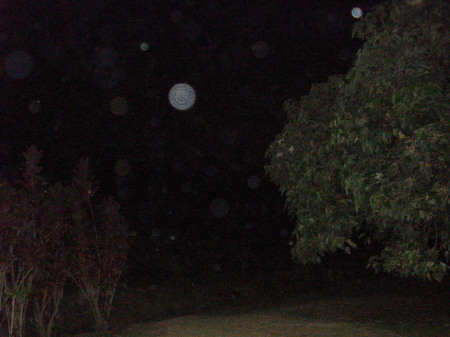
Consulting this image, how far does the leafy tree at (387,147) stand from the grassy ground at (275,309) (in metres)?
1.59

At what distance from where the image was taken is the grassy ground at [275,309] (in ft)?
29.7

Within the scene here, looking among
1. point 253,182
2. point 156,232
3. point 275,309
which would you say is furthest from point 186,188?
point 275,309

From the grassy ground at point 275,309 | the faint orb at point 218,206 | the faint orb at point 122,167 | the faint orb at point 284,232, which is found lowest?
the grassy ground at point 275,309

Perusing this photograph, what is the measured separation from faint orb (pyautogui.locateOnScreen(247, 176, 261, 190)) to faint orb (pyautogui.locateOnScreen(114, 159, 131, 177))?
12.0ft

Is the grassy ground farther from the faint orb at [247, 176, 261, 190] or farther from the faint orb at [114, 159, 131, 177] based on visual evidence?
the faint orb at [114, 159, 131, 177]

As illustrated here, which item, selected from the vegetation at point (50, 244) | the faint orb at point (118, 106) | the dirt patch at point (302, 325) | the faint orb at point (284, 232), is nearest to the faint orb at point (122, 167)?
the faint orb at point (118, 106)

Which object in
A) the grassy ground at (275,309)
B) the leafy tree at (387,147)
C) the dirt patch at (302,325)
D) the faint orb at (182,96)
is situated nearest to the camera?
the leafy tree at (387,147)

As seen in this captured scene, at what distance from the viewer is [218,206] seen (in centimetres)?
1928

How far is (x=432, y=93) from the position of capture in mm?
6039

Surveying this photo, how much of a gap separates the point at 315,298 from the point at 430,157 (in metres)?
8.93

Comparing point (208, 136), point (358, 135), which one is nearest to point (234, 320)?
point (358, 135)

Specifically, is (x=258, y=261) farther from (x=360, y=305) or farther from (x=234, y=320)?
(x=234, y=320)

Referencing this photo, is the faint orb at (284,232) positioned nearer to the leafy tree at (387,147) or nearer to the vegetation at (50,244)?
the vegetation at (50,244)

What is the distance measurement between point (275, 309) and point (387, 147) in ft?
18.7
